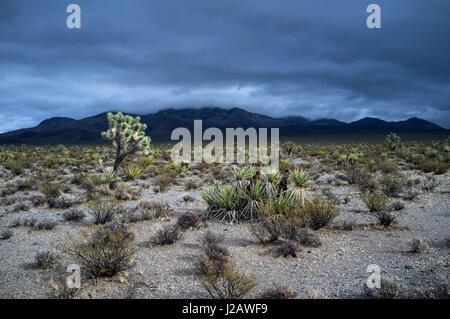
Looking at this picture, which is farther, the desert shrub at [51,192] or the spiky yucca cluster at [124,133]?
the spiky yucca cluster at [124,133]

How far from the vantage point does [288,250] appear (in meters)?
5.90

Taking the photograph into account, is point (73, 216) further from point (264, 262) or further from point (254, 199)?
point (264, 262)

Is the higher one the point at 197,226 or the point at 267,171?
the point at 267,171

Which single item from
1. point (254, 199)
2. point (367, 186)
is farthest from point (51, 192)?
point (367, 186)

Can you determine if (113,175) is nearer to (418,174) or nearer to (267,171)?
(267,171)

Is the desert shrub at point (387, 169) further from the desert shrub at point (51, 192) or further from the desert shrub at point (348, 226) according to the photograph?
the desert shrub at point (51, 192)

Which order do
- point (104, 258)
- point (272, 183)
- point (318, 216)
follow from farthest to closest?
point (272, 183) → point (318, 216) → point (104, 258)

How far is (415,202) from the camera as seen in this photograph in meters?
10.1

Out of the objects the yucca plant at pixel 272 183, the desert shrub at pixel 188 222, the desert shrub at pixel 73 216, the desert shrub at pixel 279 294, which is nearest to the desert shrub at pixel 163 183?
the desert shrub at pixel 73 216

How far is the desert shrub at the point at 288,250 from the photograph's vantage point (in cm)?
589

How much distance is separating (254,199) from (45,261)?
5628mm

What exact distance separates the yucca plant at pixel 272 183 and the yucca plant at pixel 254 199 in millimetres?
167

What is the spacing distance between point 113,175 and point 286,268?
1081 cm
